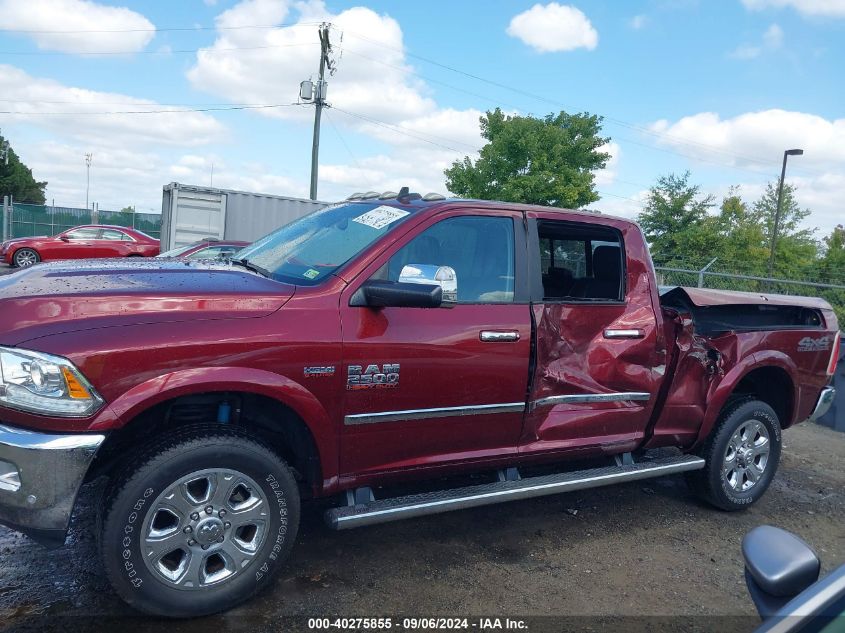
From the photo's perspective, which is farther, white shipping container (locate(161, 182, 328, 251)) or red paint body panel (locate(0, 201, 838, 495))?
white shipping container (locate(161, 182, 328, 251))

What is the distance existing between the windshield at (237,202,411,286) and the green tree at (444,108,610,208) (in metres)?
23.8

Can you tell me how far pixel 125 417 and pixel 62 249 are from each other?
19942mm

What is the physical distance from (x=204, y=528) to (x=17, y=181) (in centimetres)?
6178

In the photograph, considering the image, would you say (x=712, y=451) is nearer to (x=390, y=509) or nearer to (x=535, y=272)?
(x=535, y=272)

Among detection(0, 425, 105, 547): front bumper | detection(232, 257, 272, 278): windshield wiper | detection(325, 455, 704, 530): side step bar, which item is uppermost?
detection(232, 257, 272, 278): windshield wiper

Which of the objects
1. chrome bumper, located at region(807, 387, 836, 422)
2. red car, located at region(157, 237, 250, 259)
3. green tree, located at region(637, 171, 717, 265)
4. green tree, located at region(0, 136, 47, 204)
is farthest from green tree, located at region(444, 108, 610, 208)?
green tree, located at region(0, 136, 47, 204)

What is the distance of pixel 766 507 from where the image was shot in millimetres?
5027

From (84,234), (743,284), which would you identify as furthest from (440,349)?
(84,234)

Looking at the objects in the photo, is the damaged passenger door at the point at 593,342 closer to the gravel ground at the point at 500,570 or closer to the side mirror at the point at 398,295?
the gravel ground at the point at 500,570

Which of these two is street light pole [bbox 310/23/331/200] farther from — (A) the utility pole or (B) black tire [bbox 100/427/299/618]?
(B) black tire [bbox 100/427/299/618]

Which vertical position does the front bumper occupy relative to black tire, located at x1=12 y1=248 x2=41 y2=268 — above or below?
above

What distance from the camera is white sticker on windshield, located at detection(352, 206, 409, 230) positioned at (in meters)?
3.60

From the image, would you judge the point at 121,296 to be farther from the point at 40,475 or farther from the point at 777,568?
the point at 777,568

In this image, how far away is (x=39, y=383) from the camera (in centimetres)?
257
